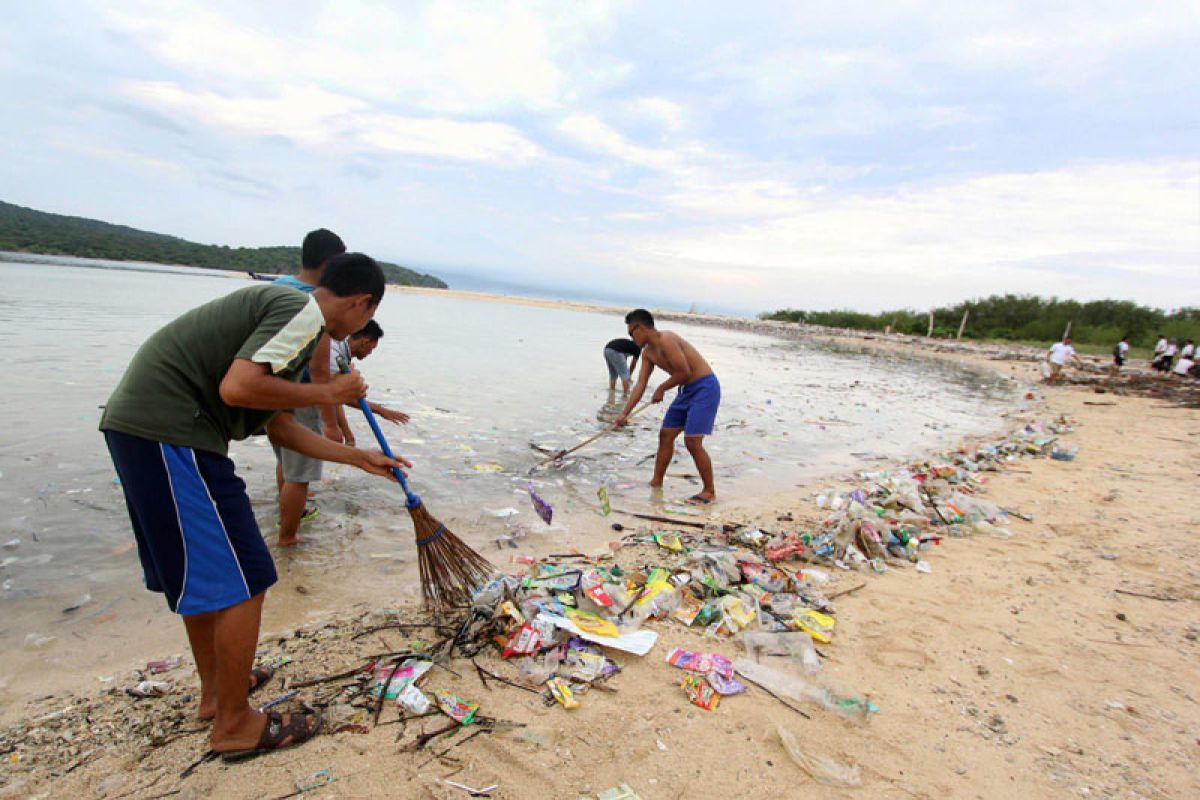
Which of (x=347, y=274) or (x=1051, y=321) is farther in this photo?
(x=1051, y=321)

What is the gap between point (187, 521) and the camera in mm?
1766

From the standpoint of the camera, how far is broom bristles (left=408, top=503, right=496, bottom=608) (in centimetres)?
280

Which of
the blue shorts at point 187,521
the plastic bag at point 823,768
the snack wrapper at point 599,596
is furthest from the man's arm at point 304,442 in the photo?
the plastic bag at point 823,768

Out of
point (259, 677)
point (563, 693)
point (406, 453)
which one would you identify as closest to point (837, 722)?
point (563, 693)

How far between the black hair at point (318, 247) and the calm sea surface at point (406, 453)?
1.99 m

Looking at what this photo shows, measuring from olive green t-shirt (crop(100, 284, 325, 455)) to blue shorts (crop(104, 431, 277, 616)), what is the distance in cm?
6

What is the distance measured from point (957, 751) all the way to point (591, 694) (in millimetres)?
1452

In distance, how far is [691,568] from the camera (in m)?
3.46

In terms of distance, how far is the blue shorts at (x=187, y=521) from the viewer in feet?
5.69

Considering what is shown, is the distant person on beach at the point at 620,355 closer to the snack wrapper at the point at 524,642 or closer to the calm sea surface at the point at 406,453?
the calm sea surface at the point at 406,453

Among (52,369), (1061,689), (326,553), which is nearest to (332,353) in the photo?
(326,553)

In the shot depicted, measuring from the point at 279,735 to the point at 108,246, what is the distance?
4953 centimetres

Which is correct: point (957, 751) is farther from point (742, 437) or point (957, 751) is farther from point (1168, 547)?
point (742, 437)

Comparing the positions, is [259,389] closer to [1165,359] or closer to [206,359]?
[206,359]
